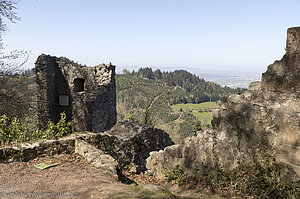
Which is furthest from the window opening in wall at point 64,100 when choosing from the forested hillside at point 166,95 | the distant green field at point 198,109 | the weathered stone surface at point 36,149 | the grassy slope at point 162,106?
the distant green field at point 198,109

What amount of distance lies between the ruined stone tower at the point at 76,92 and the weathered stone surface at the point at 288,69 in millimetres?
7757

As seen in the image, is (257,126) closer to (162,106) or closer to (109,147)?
(109,147)

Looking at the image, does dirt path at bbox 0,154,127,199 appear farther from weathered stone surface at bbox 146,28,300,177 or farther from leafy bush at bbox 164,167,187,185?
weathered stone surface at bbox 146,28,300,177

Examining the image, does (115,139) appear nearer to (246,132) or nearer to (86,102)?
(86,102)

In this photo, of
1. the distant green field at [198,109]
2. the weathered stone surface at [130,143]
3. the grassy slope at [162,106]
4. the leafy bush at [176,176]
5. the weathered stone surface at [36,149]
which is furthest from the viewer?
the distant green field at [198,109]

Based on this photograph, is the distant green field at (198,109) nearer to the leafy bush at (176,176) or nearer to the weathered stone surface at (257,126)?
the leafy bush at (176,176)

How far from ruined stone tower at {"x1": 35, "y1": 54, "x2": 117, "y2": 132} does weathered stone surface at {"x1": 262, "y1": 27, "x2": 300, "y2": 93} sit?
776cm

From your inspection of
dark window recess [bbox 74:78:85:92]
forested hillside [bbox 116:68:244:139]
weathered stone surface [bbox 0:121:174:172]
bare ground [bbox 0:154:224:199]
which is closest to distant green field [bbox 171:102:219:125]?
forested hillside [bbox 116:68:244:139]

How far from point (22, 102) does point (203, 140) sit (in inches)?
300

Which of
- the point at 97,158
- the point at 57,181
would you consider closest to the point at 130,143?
the point at 97,158

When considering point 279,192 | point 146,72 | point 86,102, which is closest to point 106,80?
point 86,102

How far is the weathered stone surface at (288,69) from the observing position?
3.67 m

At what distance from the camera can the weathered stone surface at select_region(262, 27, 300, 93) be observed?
3670 mm

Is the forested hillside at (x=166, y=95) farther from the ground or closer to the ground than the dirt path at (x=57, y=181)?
closer to the ground
